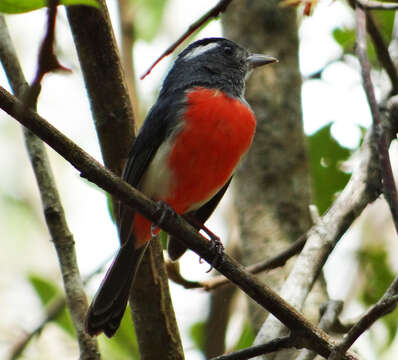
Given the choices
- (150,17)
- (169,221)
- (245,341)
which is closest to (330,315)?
(245,341)

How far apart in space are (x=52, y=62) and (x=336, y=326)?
6.50ft

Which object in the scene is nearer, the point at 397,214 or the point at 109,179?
the point at 397,214

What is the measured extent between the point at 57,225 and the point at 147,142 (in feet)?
2.56

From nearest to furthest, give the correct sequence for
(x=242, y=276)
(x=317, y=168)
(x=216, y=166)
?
1. (x=242, y=276)
2. (x=216, y=166)
3. (x=317, y=168)

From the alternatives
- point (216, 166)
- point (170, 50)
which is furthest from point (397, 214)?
point (216, 166)

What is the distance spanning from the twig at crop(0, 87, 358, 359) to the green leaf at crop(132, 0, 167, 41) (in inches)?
109

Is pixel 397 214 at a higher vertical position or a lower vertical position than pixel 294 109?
lower

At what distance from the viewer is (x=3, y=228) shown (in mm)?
11883

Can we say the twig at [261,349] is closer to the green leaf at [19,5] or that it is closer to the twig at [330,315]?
the twig at [330,315]

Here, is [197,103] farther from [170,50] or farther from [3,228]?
[3,228]

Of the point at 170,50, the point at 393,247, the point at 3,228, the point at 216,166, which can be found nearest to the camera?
the point at 170,50

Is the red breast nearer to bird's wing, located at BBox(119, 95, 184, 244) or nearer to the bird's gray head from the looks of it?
bird's wing, located at BBox(119, 95, 184, 244)


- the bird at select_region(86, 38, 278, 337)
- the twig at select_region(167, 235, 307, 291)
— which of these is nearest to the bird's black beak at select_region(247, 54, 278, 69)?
the bird at select_region(86, 38, 278, 337)

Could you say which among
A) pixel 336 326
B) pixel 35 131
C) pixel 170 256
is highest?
pixel 35 131
